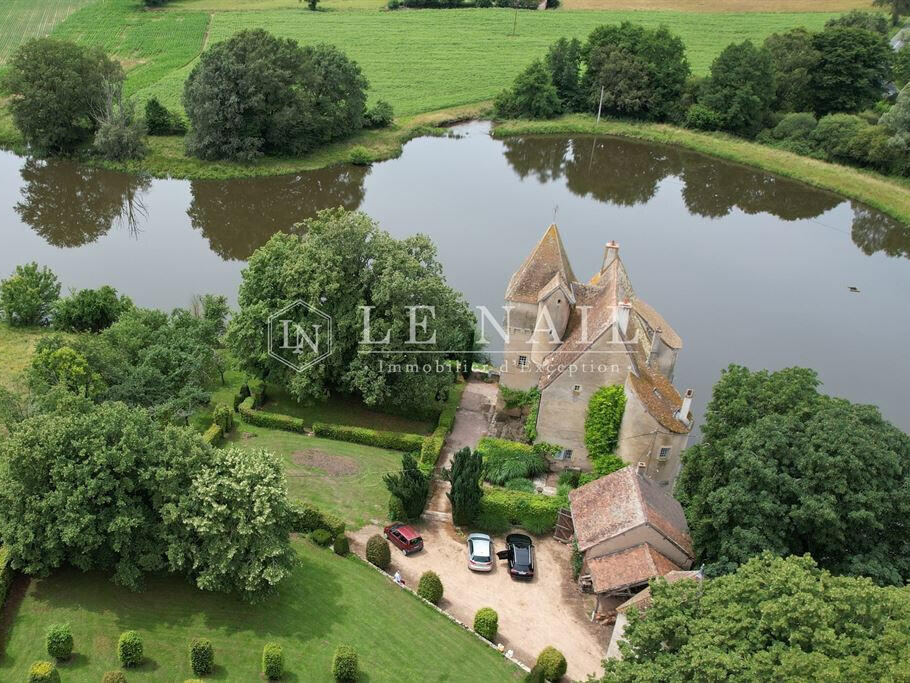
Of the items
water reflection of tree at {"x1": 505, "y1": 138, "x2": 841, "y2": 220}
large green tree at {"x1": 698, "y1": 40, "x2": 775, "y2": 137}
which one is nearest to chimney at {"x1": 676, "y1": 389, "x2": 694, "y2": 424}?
water reflection of tree at {"x1": 505, "y1": 138, "x2": 841, "y2": 220}

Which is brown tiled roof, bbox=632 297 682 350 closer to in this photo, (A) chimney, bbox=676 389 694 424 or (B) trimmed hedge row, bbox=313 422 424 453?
(A) chimney, bbox=676 389 694 424

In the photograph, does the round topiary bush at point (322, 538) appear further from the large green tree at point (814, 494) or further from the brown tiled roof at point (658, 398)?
the brown tiled roof at point (658, 398)

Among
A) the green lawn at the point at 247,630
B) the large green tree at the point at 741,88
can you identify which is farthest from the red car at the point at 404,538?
the large green tree at the point at 741,88

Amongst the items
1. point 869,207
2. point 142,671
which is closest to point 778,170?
point 869,207

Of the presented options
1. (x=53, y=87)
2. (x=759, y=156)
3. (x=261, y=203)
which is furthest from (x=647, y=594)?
(x=53, y=87)

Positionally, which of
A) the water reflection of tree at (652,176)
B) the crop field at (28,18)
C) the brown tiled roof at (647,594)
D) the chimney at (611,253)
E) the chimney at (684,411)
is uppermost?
the crop field at (28,18)

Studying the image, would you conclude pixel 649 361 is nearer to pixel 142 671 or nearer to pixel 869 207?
pixel 142 671
